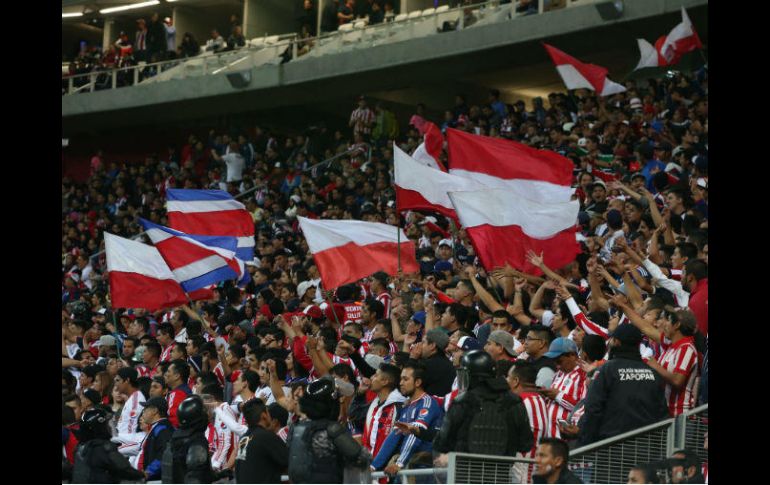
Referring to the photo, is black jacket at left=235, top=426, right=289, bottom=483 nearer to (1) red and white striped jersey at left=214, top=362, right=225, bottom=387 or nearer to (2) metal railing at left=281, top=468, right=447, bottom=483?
(2) metal railing at left=281, top=468, right=447, bottom=483

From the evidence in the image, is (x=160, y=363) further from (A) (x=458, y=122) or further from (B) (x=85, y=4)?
(B) (x=85, y=4)

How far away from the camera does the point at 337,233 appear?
12602 mm

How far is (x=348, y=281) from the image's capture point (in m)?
12.2

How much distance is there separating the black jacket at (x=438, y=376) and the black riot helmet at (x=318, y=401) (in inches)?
53.3

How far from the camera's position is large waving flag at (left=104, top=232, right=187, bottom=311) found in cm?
1395

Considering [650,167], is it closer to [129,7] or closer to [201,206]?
[201,206]

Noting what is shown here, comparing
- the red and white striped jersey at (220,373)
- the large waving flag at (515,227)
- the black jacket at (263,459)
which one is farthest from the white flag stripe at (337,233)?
the black jacket at (263,459)

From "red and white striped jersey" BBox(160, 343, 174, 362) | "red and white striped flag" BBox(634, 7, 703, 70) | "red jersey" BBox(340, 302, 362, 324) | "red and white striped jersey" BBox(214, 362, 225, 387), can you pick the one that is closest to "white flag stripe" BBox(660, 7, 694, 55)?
"red and white striped flag" BBox(634, 7, 703, 70)

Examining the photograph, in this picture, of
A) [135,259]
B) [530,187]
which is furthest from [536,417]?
[135,259]

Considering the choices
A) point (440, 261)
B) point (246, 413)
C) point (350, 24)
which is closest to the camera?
point (246, 413)

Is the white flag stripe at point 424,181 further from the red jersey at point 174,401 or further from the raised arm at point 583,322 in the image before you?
the red jersey at point 174,401

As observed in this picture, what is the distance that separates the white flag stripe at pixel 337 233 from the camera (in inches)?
493

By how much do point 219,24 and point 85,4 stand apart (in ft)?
11.4
